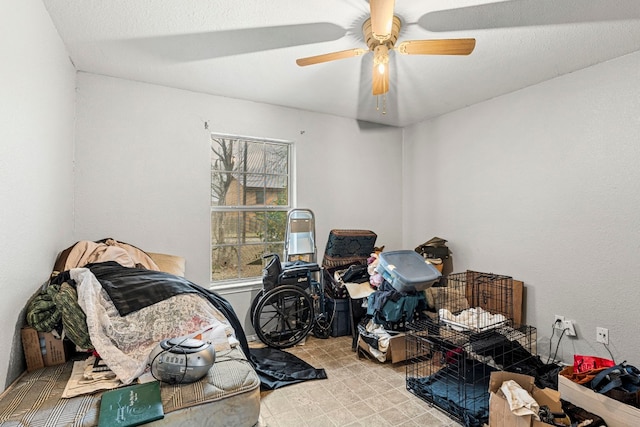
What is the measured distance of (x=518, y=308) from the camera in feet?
9.89

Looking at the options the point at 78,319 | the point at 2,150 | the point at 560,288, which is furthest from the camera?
the point at 560,288

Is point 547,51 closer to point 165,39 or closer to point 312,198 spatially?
point 312,198

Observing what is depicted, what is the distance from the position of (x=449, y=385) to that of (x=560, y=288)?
137cm

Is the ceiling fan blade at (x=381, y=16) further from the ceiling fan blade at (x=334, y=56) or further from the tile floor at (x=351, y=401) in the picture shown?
the tile floor at (x=351, y=401)

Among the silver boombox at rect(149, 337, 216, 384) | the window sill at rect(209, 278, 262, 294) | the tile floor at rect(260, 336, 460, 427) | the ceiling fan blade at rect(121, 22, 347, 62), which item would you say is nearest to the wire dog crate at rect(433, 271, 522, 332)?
the tile floor at rect(260, 336, 460, 427)

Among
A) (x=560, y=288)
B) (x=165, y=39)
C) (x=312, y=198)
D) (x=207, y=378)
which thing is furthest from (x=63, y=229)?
(x=560, y=288)

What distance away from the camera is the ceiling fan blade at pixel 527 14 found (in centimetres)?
187

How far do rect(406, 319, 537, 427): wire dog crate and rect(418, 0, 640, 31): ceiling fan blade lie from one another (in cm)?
232

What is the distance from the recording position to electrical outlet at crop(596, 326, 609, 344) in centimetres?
249

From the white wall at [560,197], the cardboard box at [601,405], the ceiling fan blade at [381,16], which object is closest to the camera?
the ceiling fan blade at [381,16]

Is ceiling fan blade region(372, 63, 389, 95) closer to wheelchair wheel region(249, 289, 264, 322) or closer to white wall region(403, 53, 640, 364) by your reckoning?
Result: white wall region(403, 53, 640, 364)

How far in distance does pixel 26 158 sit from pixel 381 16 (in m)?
2.06

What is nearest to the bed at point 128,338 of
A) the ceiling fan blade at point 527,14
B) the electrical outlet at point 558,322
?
the ceiling fan blade at point 527,14

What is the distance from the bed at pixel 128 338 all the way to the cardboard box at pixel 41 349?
0.16ft
